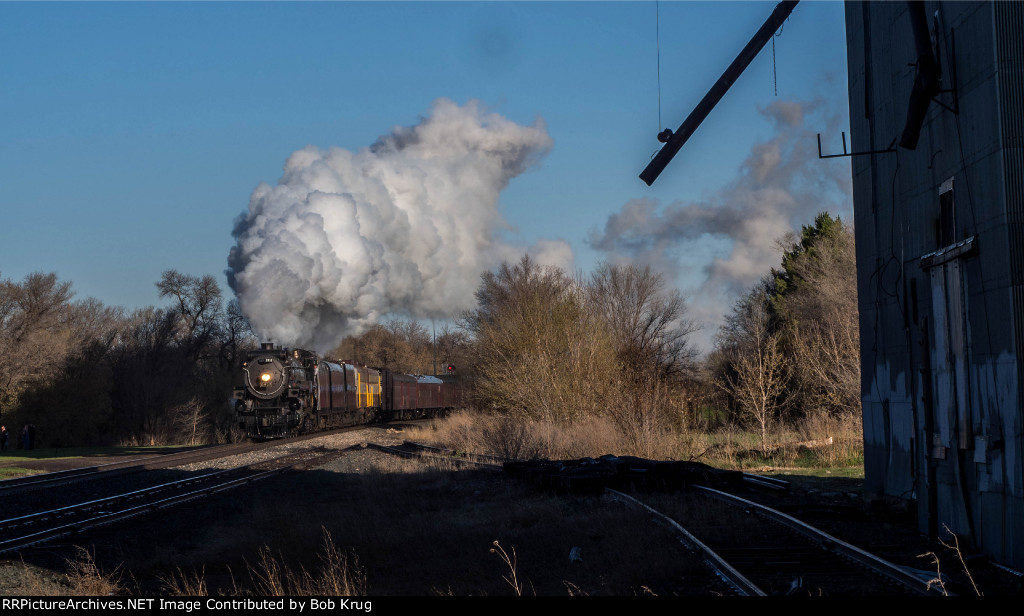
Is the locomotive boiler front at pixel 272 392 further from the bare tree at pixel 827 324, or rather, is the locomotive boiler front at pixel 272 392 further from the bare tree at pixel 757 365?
the bare tree at pixel 827 324

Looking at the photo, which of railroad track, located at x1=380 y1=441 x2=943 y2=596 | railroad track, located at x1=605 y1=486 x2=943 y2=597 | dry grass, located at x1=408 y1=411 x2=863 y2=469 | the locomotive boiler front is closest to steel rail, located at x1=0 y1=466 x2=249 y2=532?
dry grass, located at x1=408 y1=411 x2=863 y2=469

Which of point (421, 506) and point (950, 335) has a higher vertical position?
point (950, 335)

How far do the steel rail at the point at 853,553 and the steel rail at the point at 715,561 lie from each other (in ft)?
3.93

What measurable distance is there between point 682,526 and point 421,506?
5361 mm

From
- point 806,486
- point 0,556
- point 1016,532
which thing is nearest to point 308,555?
point 0,556

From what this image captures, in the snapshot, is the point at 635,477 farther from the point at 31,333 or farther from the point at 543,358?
the point at 31,333

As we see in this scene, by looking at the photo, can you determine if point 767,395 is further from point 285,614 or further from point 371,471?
point 285,614

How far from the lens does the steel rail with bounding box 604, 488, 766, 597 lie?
7137mm

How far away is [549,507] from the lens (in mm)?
13305

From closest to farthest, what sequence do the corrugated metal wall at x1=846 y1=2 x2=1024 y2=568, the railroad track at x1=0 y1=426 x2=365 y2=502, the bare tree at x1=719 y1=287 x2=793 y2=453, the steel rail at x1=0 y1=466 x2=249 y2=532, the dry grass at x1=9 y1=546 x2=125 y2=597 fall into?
the dry grass at x1=9 y1=546 x2=125 y2=597 → the corrugated metal wall at x1=846 y1=2 x2=1024 y2=568 → the steel rail at x1=0 y1=466 x2=249 y2=532 → the railroad track at x1=0 y1=426 x2=365 y2=502 → the bare tree at x1=719 y1=287 x2=793 y2=453

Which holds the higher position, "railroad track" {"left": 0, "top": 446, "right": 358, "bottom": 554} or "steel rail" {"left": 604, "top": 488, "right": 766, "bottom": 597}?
"steel rail" {"left": 604, "top": 488, "right": 766, "bottom": 597}

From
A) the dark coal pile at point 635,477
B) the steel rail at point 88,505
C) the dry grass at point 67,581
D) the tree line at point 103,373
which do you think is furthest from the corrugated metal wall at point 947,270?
the tree line at point 103,373

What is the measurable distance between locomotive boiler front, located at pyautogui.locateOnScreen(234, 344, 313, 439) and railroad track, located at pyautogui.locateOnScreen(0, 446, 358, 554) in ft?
34.3

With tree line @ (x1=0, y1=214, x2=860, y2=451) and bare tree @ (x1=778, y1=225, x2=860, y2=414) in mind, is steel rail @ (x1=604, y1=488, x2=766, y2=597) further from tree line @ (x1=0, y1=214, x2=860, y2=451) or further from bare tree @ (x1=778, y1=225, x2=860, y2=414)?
bare tree @ (x1=778, y1=225, x2=860, y2=414)
